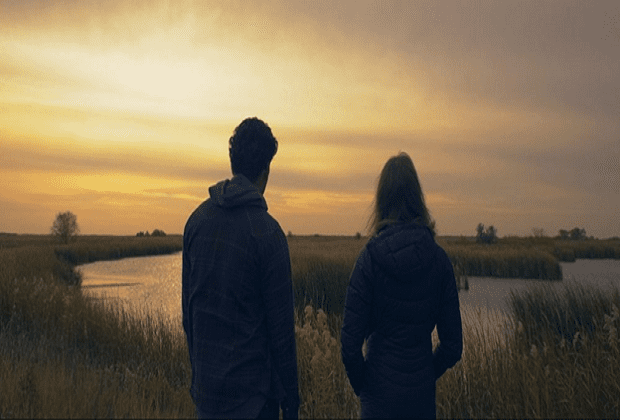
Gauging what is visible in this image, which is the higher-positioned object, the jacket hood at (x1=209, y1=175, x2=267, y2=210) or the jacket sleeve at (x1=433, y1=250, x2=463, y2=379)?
the jacket hood at (x1=209, y1=175, x2=267, y2=210)

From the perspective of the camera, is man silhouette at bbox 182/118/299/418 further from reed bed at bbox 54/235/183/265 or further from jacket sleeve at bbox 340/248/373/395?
reed bed at bbox 54/235/183/265

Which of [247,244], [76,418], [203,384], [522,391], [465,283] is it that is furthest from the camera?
[465,283]

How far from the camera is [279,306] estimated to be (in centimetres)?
243

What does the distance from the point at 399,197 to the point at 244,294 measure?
0.93 meters

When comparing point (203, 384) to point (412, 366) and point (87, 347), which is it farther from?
point (87, 347)

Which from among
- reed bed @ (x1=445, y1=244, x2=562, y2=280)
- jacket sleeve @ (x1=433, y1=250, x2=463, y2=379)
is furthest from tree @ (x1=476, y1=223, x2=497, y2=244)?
jacket sleeve @ (x1=433, y1=250, x2=463, y2=379)

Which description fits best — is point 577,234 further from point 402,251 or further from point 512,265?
point 402,251

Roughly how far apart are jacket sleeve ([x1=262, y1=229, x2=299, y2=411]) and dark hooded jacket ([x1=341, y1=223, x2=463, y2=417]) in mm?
368

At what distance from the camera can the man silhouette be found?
241 centimetres

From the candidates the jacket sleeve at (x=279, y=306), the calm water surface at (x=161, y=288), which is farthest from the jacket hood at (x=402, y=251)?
the calm water surface at (x=161, y=288)

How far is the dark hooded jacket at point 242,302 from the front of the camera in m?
2.41

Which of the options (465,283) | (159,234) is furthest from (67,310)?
(159,234)

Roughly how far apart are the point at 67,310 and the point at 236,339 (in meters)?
8.73

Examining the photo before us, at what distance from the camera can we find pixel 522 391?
5.45 meters
